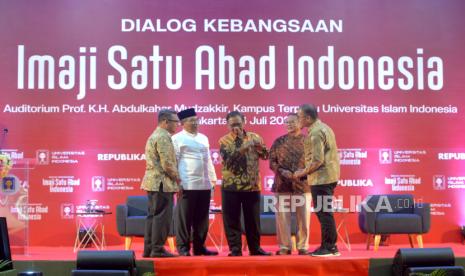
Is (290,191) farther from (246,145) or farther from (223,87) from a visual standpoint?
(223,87)

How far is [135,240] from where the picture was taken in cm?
830

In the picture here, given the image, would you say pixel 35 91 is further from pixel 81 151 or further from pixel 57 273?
pixel 57 273

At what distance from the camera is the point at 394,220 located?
7.34 m

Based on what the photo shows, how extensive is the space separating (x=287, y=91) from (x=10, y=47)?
365 centimetres

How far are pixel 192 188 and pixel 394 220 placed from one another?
259cm

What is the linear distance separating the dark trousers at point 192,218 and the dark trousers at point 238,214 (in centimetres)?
22

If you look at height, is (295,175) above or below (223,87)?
below

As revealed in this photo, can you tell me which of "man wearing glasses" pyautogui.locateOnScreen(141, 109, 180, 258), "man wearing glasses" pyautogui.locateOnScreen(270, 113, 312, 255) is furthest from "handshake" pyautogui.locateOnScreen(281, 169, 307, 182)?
"man wearing glasses" pyautogui.locateOnScreen(141, 109, 180, 258)

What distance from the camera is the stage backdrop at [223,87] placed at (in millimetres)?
8297

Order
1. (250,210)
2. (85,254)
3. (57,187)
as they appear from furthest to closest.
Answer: (57,187) < (250,210) < (85,254)

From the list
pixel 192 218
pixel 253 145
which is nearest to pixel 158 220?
pixel 192 218

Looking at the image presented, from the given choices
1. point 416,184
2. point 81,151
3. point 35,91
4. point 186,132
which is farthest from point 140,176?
point 416,184

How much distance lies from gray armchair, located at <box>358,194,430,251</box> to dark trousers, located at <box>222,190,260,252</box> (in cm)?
187

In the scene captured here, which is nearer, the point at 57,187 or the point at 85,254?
the point at 85,254
